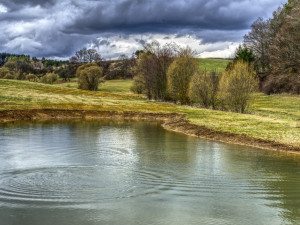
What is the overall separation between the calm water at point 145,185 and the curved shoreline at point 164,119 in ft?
6.09

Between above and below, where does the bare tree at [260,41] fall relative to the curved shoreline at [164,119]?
above

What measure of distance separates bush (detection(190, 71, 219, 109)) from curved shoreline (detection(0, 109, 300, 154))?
8.55 metres

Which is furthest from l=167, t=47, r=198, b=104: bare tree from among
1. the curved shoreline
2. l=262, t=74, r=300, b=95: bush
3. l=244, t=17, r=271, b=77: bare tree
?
l=244, t=17, r=271, b=77: bare tree

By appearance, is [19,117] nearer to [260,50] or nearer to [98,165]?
[98,165]

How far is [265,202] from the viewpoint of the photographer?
11750 mm

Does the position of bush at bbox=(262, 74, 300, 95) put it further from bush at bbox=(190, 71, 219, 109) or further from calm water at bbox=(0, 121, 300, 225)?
calm water at bbox=(0, 121, 300, 225)

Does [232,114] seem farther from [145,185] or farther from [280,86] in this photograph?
[280,86]

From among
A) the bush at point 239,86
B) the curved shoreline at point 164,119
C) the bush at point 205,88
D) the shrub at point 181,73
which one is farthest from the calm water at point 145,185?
the shrub at point 181,73

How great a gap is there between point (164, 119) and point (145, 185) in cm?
3091

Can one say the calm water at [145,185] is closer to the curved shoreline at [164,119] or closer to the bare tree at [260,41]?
the curved shoreline at [164,119]

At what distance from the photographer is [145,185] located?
1343 cm

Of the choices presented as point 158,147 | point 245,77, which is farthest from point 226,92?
point 158,147

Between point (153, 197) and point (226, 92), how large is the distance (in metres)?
33.9

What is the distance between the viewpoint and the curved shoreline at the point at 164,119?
78.4 feet
